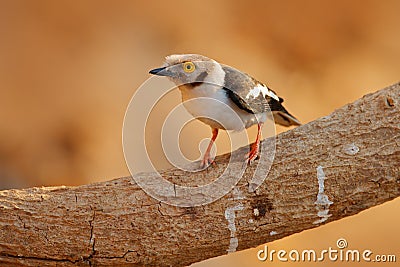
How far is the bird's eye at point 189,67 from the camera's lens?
2.02 meters

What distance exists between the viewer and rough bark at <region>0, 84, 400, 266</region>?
200 centimetres

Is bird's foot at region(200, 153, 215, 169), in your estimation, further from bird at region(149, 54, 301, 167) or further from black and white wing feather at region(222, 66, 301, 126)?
black and white wing feather at region(222, 66, 301, 126)

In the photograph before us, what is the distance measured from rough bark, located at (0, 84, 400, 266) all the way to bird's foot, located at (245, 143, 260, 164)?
7 centimetres

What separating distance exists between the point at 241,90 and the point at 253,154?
25 cm

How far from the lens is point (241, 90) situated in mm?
2156

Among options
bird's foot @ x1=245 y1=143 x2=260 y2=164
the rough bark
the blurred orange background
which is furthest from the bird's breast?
the blurred orange background

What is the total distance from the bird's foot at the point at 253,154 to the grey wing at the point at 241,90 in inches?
5.6

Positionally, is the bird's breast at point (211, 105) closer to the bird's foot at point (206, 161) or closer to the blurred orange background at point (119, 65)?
the bird's foot at point (206, 161)

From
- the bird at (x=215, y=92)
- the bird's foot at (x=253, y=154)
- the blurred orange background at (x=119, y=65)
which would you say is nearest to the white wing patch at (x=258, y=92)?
the bird at (x=215, y=92)

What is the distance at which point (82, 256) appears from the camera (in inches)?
79.0

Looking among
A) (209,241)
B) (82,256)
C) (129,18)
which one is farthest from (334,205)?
(129,18)

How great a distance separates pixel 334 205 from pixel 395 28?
9.00 ft

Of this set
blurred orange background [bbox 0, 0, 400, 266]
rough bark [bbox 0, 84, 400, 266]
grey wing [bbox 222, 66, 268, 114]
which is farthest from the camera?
blurred orange background [bbox 0, 0, 400, 266]

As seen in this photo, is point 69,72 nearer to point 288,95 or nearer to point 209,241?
point 288,95
